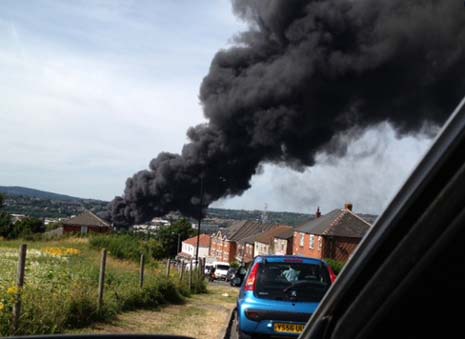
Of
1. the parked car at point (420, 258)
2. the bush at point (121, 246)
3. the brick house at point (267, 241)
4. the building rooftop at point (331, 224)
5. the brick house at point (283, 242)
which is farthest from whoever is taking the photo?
the brick house at point (267, 241)

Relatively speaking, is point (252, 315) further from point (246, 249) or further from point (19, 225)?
point (246, 249)

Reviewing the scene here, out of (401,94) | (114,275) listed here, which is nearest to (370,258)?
(114,275)

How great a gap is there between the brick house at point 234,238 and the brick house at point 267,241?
22.1 ft

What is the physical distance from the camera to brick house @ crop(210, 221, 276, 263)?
88.5 meters

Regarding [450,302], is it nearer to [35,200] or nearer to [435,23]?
[435,23]

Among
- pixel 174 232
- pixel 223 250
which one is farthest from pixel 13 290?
pixel 223 250

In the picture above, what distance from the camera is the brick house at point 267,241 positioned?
2864 inches

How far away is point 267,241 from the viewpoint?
7425cm

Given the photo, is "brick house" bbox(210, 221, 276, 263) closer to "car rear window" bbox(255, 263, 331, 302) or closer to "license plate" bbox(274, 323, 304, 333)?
"car rear window" bbox(255, 263, 331, 302)

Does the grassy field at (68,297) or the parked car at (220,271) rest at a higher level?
the grassy field at (68,297)

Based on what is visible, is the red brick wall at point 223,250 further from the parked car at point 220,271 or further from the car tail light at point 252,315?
the car tail light at point 252,315

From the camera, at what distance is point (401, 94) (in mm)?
37438

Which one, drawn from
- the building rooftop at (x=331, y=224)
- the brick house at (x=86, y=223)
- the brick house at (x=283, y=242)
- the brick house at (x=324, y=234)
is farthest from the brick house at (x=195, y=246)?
the building rooftop at (x=331, y=224)

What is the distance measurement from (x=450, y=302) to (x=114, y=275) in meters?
14.9
